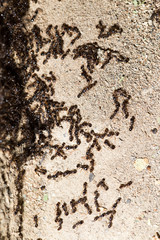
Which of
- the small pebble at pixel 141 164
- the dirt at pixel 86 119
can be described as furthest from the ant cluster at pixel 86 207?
the small pebble at pixel 141 164

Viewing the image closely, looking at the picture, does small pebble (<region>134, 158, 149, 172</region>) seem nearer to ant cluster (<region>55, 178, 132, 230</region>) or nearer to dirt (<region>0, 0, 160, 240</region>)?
dirt (<region>0, 0, 160, 240</region>)

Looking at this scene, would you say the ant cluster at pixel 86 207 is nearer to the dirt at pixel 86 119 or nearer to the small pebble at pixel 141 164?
the dirt at pixel 86 119

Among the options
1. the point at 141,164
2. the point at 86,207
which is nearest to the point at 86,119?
the point at 141,164

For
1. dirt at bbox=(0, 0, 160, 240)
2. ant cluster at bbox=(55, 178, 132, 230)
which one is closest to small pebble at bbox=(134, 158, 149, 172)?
dirt at bbox=(0, 0, 160, 240)

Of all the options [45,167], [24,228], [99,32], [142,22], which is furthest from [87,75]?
[24,228]

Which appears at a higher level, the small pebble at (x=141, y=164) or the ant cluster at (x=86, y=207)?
the small pebble at (x=141, y=164)

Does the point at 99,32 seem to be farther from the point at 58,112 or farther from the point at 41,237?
the point at 41,237

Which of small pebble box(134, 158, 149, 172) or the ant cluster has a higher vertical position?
small pebble box(134, 158, 149, 172)

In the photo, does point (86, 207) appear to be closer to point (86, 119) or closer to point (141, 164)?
point (141, 164)
